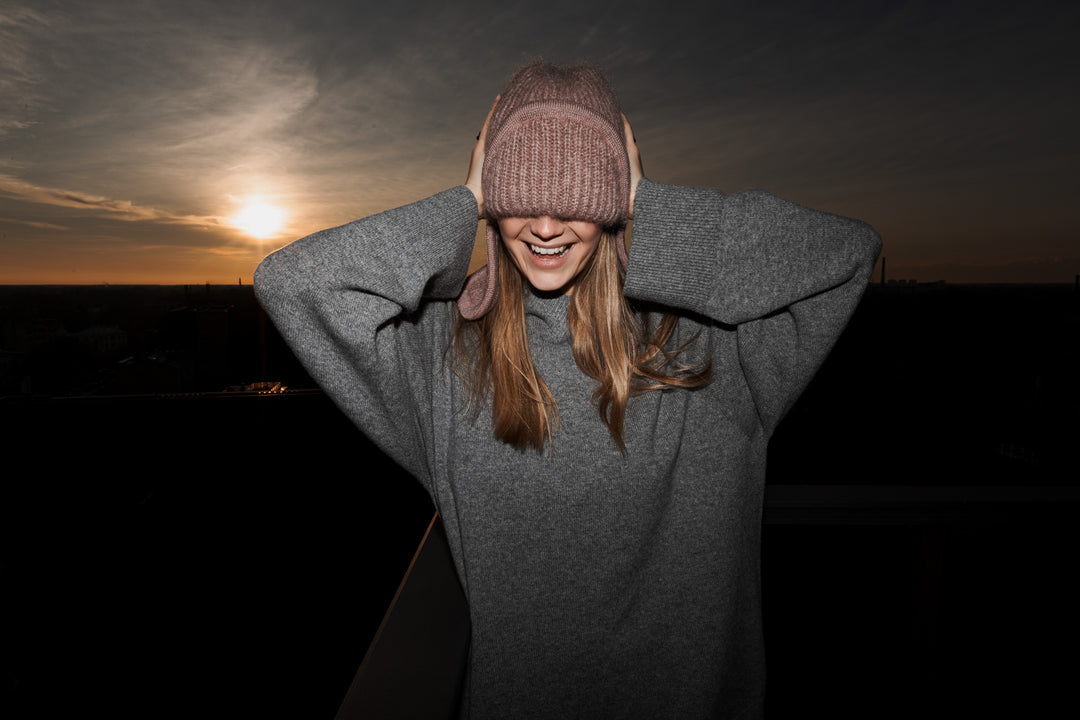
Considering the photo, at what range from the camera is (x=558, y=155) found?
63 cm

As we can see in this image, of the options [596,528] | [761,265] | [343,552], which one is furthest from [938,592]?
[343,552]

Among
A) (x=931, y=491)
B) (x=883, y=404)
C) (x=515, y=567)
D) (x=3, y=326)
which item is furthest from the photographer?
(x=883, y=404)

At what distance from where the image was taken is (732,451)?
83cm

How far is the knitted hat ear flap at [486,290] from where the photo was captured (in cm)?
81

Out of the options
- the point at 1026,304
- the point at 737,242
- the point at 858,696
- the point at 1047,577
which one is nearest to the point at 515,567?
the point at 737,242

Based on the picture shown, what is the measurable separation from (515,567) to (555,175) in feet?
2.05

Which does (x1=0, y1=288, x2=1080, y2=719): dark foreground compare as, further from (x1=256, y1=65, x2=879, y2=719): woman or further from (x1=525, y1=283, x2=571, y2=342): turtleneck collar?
(x1=525, y1=283, x2=571, y2=342): turtleneck collar

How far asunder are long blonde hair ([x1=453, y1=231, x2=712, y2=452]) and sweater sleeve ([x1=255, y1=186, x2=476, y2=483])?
0.42ft

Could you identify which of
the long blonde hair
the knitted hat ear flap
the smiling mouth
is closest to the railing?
the long blonde hair

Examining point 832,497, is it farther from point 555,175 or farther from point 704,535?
point 555,175

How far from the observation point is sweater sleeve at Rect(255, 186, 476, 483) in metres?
0.63

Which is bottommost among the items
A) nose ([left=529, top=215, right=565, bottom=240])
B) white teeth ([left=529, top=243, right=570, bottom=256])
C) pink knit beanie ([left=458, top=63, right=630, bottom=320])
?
white teeth ([left=529, top=243, right=570, bottom=256])

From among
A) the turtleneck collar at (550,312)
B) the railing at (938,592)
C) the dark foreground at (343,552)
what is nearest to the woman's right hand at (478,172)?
the turtleneck collar at (550,312)

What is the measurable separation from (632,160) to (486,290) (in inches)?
12.0
